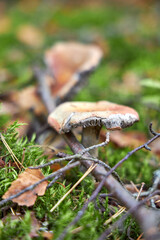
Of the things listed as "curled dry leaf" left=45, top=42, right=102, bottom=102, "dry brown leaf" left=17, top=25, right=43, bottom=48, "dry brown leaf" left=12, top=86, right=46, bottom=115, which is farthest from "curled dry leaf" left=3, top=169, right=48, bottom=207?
"dry brown leaf" left=17, top=25, right=43, bottom=48

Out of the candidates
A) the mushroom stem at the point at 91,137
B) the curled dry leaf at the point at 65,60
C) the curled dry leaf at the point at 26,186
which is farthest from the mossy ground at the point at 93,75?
the curled dry leaf at the point at 65,60

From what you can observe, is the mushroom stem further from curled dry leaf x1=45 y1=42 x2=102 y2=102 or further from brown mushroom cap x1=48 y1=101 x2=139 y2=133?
curled dry leaf x1=45 y1=42 x2=102 y2=102

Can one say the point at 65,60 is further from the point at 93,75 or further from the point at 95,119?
the point at 95,119

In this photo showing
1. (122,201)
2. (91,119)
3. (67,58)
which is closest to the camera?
(122,201)

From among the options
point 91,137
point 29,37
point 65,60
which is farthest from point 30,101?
Result: point 29,37

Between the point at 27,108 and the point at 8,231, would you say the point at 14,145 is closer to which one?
the point at 8,231

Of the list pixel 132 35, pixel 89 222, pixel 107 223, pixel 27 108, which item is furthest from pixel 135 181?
pixel 132 35
